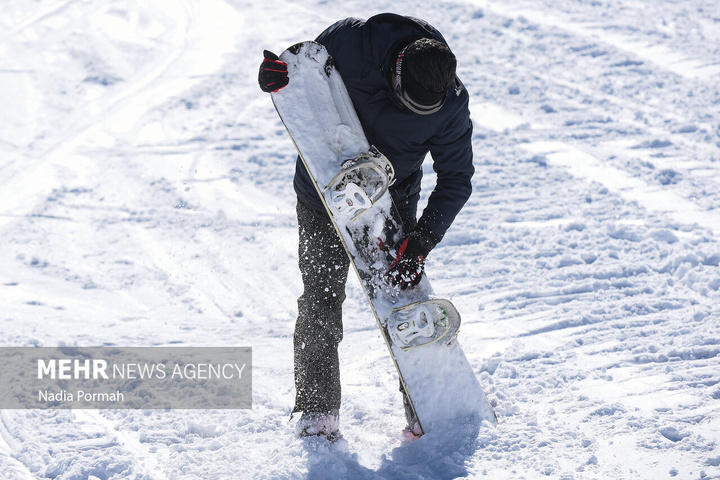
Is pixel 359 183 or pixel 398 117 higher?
pixel 398 117

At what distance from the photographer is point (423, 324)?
8.50 feet

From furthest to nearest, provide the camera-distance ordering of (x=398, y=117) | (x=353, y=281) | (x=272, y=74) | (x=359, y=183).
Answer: (x=353, y=281)
(x=272, y=74)
(x=359, y=183)
(x=398, y=117)

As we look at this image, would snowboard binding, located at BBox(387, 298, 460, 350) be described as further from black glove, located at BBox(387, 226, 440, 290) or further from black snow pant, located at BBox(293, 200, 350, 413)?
black snow pant, located at BBox(293, 200, 350, 413)

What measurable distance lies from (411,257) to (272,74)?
0.95m

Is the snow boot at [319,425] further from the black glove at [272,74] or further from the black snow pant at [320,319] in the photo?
the black glove at [272,74]

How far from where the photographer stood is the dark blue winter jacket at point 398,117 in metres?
2.31

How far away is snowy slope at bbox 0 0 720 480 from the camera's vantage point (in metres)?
2.55

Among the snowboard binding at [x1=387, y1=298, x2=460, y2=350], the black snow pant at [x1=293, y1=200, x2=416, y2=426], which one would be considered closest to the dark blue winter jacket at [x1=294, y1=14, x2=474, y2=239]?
the black snow pant at [x1=293, y1=200, x2=416, y2=426]

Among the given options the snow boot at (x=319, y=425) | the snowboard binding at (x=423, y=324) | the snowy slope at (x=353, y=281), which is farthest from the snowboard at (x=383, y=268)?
the snow boot at (x=319, y=425)

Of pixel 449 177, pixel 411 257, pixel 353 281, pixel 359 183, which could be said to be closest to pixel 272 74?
pixel 359 183

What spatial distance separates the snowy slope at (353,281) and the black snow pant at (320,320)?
0.22m

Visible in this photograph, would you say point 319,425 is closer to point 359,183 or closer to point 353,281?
point 359,183

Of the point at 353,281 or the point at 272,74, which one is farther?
the point at 353,281

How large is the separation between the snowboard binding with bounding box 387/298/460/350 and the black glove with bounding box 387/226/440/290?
11 cm
